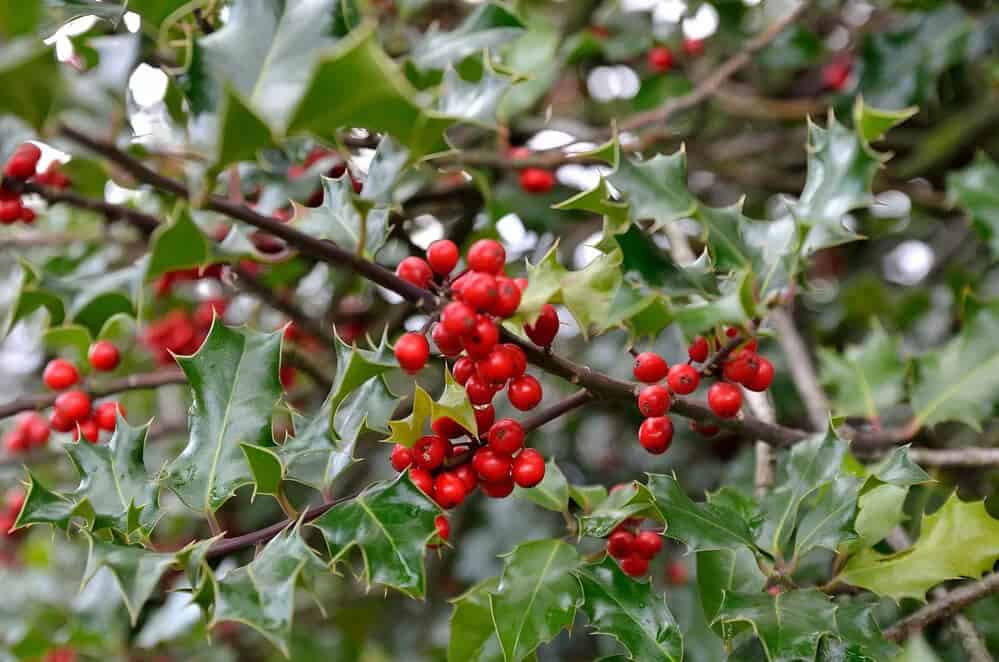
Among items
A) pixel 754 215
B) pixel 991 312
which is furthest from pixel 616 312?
pixel 754 215

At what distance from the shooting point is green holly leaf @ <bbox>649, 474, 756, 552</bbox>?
0.93m

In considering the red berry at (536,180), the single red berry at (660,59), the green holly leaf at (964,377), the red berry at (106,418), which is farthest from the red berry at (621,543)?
the single red berry at (660,59)

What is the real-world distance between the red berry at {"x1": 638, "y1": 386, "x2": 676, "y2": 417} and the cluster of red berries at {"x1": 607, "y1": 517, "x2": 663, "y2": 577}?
0.22m

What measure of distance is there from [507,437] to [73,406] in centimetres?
73

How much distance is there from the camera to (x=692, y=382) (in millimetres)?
928

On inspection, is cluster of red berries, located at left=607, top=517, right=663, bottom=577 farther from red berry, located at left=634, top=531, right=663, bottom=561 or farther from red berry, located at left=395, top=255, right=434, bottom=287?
red berry, located at left=395, top=255, right=434, bottom=287

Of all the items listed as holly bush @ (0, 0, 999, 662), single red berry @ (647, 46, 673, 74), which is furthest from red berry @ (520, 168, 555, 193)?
single red berry @ (647, 46, 673, 74)

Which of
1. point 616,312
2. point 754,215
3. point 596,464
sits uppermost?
point 616,312

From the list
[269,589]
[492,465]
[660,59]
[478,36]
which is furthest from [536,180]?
[269,589]

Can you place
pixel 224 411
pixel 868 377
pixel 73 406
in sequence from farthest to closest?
pixel 868 377, pixel 73 406, pixel 224 411

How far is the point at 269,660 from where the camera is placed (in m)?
2.49

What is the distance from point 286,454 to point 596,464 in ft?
4.56

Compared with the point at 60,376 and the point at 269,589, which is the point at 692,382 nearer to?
the point at 269,589

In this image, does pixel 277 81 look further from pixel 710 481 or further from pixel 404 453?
pixel 710 481
